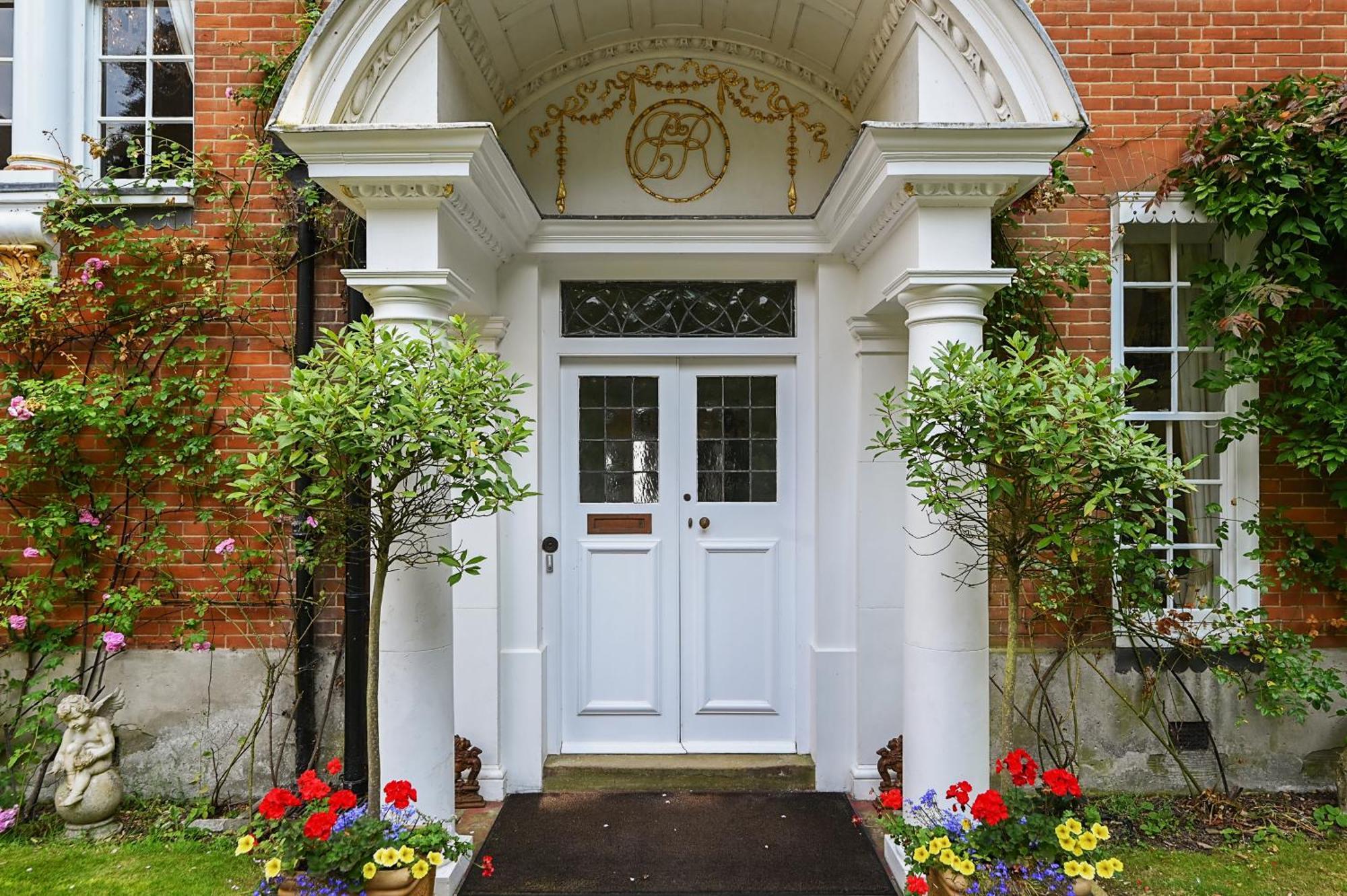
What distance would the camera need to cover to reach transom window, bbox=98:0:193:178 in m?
4.44

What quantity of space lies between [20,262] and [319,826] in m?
3.44

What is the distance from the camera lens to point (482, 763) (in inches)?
169

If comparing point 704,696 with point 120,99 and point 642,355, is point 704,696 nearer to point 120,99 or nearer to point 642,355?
point 642,355

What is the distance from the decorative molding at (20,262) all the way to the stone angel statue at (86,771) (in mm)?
2202

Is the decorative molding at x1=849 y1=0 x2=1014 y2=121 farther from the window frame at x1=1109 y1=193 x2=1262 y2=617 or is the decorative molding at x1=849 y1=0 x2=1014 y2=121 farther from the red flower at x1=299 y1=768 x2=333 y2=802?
the red flower at x1=299 y1=768 x2=333 y2=802

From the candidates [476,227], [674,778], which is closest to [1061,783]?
[674,778]

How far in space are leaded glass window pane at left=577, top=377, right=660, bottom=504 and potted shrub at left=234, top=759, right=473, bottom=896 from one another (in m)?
2.06

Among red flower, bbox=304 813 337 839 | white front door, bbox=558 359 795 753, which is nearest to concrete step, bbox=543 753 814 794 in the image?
white front door, bbox=558 359 795 753

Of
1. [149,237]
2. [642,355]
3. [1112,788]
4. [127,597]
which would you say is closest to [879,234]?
[642,355]

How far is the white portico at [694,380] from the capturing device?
3.58 metres

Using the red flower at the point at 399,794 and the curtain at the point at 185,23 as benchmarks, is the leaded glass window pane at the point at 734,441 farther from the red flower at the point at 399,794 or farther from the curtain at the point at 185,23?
the curtain at the point at 185,23

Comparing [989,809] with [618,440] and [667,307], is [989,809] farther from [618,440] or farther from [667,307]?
[667,307]

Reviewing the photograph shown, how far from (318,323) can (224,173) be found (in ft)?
3.15

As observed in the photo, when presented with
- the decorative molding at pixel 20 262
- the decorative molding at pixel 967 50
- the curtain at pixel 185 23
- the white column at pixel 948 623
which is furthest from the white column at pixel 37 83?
the white column at pixel 948 623
